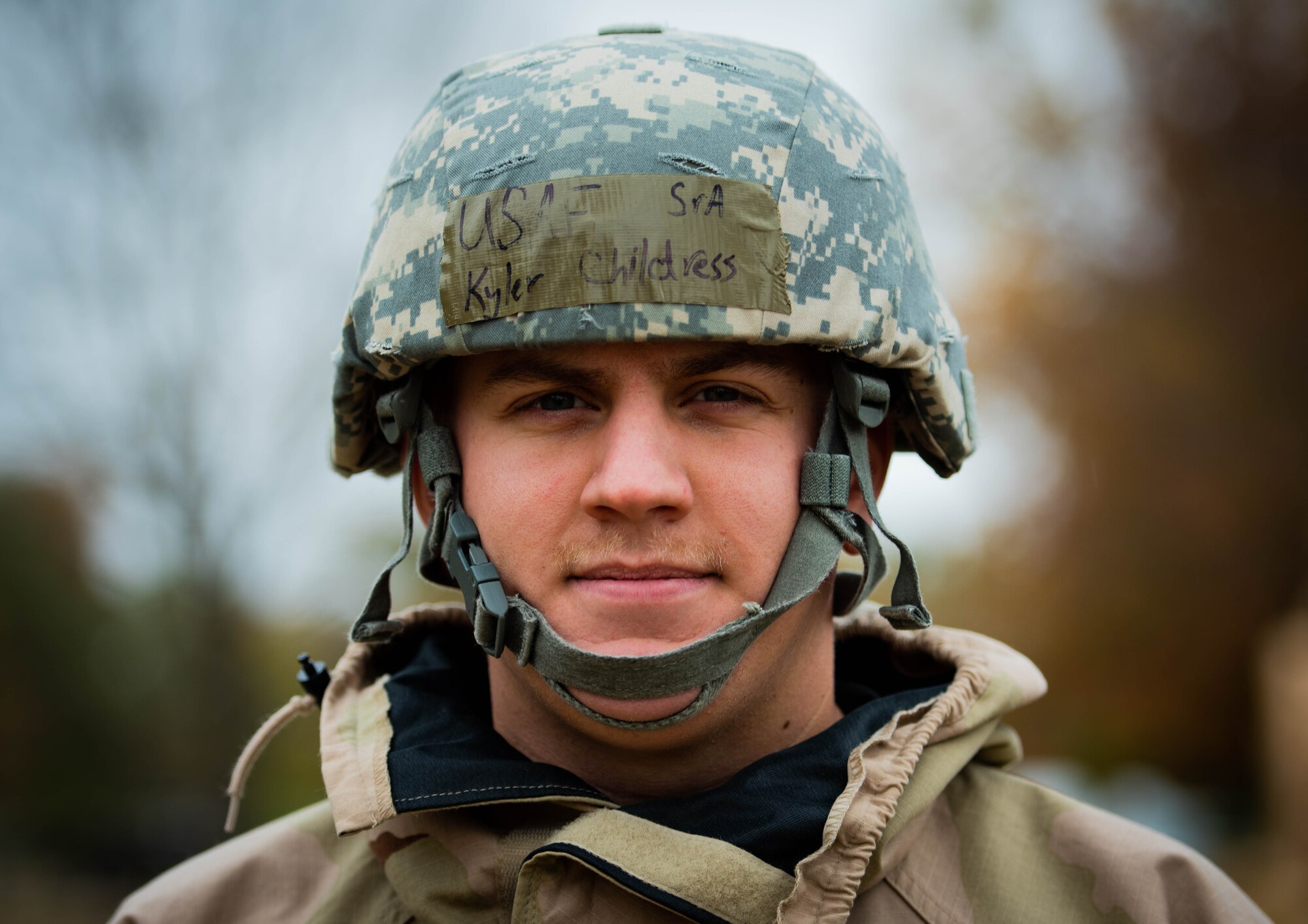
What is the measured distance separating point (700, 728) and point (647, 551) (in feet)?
1.32

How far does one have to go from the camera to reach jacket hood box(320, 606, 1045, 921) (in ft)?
6.03

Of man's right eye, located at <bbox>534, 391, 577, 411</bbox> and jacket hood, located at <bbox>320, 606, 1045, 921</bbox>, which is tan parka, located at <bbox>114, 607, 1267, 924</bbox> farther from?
Result: man's right eye, located at <bbox>534, 391, 577, 411</bbox>

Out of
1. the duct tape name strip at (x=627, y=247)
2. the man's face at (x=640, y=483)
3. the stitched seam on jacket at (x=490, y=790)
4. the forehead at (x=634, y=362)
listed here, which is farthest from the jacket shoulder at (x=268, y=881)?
the duct tape name strip at (x=627, y=247)

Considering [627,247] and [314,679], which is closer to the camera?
[627,247]

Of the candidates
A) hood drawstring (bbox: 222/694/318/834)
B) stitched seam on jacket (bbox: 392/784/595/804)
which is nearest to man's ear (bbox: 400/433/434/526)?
hood drawstring (bbox: 222/694/318/834)

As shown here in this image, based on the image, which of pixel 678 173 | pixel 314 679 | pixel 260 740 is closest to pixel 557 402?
pixel 678 173

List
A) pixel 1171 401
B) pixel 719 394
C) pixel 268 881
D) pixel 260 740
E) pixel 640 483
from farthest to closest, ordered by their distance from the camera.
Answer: pixel 1171 401 → pixel 268 881 → pixel 260 740 → pixel 719 394 → pixel 640 483

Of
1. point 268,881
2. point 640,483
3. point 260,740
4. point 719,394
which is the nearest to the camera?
point 640,483

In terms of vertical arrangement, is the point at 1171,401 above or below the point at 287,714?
above

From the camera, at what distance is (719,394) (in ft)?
7.00

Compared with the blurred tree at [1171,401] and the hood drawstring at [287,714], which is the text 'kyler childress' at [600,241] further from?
the blurred tree at [1171,401]

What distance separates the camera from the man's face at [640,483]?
1.98m

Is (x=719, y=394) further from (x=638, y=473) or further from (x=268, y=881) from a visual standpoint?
(x=268, y=881)

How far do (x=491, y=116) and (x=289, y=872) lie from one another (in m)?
1.86
